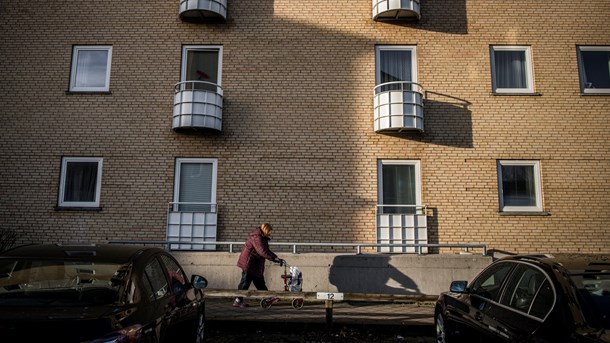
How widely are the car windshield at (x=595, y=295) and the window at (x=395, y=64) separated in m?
9.54

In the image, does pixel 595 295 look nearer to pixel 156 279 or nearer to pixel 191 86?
pixel 156 279

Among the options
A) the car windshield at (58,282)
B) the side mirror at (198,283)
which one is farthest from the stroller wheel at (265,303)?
the car windshield at (58,282)

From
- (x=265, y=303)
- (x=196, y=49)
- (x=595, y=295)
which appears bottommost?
(x=265, y=303)

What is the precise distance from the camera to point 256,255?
33.0 feet

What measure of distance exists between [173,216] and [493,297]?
8.78m

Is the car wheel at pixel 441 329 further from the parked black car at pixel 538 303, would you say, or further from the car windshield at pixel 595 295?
the car windshield at pixel 595 295

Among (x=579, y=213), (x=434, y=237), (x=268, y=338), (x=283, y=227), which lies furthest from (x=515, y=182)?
(x=268, y=338)

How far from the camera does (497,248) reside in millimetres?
12117

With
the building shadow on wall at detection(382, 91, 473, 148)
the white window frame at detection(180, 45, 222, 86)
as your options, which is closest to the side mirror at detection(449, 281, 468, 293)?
the building shadow on wall at detection(382, 91, 473, 148)

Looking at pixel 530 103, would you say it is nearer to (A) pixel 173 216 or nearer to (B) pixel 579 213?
(B) pixel 579 213

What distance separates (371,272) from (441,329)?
4771 mm

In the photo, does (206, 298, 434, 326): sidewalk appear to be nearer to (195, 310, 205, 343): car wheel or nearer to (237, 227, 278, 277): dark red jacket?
(237, 227, 278, 277): dark red jacket

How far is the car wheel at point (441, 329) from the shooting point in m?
6.09

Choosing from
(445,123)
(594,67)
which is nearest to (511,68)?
(594,67)
